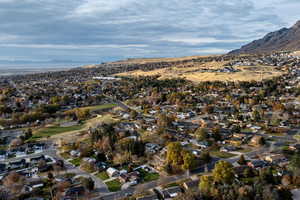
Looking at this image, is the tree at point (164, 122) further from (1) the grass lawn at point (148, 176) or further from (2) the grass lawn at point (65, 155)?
(2) the grass lawn at point (65, 155)

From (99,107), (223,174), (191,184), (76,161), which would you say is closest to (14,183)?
(76,161)

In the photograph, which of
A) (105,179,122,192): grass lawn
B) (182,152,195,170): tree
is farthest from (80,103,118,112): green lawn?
(182,152,195,170): tree

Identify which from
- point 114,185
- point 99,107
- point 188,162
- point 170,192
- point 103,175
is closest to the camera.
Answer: point 170,192

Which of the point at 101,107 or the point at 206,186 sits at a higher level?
the point at 206,186

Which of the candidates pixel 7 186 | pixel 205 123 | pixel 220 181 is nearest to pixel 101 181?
pixel 7 186

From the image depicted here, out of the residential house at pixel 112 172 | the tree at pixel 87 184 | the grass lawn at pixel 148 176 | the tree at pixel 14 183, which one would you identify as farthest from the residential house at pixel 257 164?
the tree at pixel 14 183

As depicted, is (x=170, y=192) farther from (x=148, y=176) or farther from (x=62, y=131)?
(x=62, y=131)

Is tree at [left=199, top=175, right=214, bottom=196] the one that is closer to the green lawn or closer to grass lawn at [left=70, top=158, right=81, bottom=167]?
grass lawn at [left=70, top=158, right=81, bottom=167]
